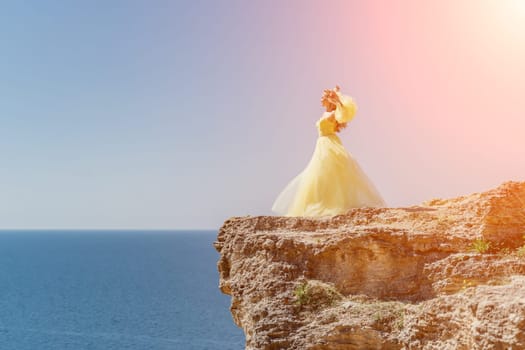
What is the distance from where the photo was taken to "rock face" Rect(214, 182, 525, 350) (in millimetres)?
10461

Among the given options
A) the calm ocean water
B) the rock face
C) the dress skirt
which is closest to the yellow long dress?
the dress skirt

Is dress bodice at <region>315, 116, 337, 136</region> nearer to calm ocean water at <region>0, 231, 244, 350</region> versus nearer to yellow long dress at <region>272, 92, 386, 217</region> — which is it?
yellow long dress at <region>272, 92, 386, 217</region>

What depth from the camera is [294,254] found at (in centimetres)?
1302

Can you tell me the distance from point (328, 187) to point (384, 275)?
195 inches

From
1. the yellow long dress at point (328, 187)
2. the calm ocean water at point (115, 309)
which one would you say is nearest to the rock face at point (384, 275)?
the yellow long dress at point (328, 187)

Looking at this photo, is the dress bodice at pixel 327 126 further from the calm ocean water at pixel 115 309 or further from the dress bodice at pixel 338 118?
the calm ocean water at pixel 115 309

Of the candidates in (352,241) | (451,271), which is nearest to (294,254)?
(352,241)

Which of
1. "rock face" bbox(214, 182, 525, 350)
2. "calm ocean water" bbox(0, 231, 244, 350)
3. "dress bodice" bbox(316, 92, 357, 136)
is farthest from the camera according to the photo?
"calm ocean water" bbox(0, 231, 244, 350)

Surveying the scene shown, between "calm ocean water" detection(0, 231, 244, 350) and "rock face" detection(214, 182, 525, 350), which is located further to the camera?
"calm ocean water" detection(0, 231, 244, 350)

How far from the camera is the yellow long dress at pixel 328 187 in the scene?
1612cm

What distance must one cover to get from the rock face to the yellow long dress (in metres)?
1.97

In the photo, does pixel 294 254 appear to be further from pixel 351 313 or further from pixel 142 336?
pixel 142 336

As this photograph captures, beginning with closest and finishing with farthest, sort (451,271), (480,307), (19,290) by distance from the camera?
(480,307), (451,271), (19,290)

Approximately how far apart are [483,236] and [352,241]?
124 inches
